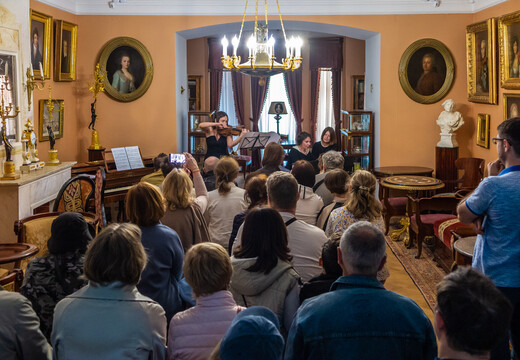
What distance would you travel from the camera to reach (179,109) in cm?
1141

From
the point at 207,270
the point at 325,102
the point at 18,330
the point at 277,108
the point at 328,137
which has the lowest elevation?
the point at 18,330

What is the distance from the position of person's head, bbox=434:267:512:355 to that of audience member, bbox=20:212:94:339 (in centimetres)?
216

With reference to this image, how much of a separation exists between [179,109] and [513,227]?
8.53 metres

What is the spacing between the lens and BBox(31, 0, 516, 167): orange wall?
10.9 m

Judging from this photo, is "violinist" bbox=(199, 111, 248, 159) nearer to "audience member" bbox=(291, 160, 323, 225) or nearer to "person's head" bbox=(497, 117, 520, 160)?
"audience member" bbox=(291, 160, 323, 225)

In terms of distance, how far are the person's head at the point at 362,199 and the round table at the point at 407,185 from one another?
13.9 ft

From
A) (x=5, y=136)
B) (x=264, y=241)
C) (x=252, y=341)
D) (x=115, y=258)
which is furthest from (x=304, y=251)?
(x=5, y=136)

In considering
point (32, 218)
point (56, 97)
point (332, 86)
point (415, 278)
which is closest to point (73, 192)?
point (32, 218)

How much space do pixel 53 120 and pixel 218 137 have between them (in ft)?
9.13

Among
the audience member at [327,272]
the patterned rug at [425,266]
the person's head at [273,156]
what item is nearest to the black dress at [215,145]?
the patterned rug at [425,266]

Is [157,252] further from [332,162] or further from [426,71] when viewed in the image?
[426,71]

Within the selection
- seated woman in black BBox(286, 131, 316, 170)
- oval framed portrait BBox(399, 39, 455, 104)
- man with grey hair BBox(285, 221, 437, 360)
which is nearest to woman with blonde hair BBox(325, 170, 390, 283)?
man with grey hair BBox(285, 221, 437, 360)

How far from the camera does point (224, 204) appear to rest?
552cm

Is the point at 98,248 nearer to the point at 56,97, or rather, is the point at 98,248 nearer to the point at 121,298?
the point at 121,298
